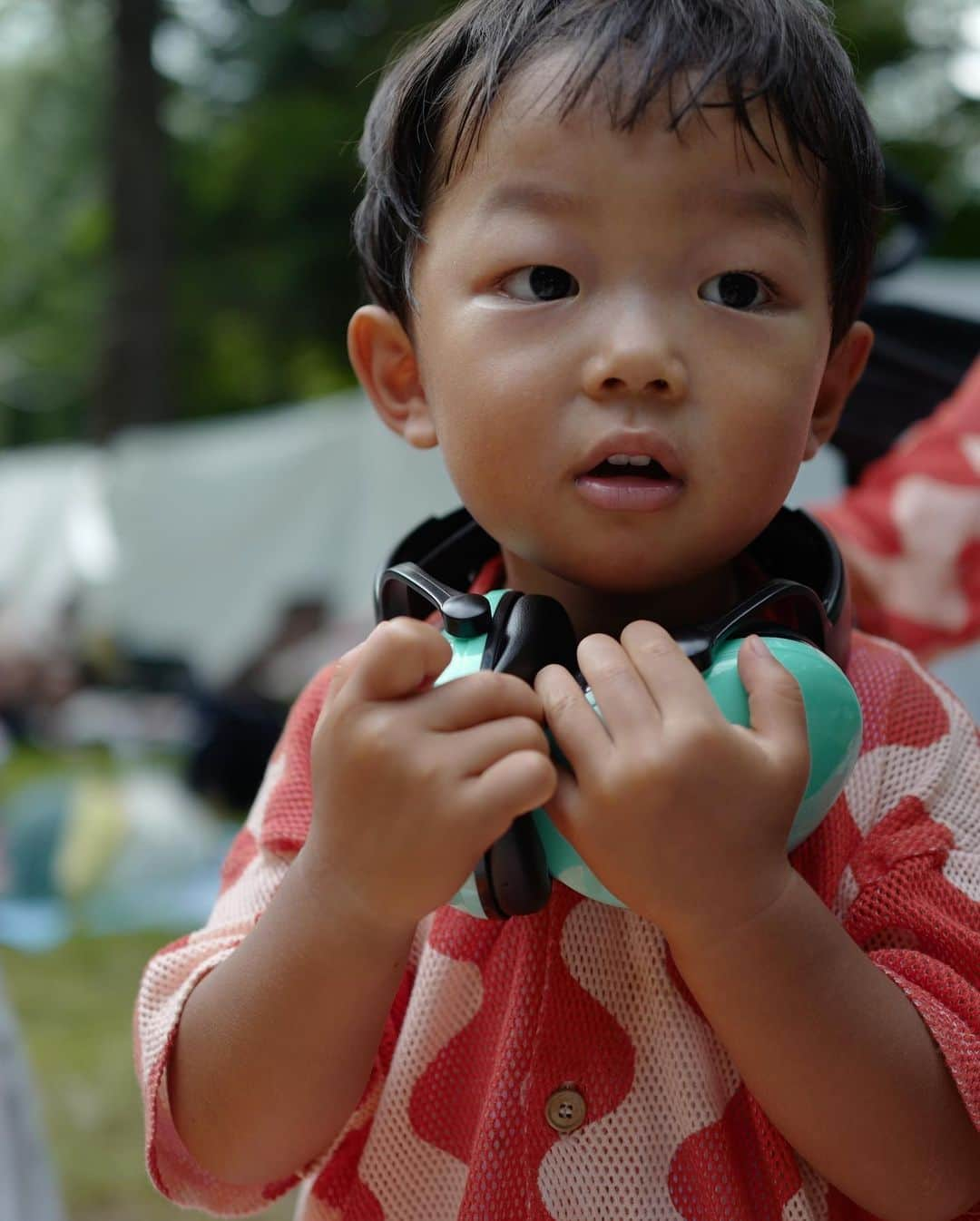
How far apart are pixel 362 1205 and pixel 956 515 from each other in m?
1.04

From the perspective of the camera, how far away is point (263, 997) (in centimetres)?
86

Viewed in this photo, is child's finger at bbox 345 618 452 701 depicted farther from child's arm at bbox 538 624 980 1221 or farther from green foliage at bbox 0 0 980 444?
green foliage at bbox 0 0 980 444

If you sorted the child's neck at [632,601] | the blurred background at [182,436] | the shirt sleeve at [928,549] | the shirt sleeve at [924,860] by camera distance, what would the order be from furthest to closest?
the blurred background at [182,436]
the shirt sleeve at [928,549]
the child's neck at [632,601]
the shirt sleeve at [924,860]

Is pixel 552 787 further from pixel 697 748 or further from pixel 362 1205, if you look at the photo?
pixel 362 1205

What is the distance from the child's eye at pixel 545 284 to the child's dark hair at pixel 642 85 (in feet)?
0.32

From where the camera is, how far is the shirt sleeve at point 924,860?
0.84 meters

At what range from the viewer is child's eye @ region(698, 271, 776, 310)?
88cm

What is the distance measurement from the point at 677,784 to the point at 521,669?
13 cm

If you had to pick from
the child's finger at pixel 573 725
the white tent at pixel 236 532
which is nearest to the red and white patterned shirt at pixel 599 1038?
the child's finger at pixel 573 725

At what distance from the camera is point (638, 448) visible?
2.78ft

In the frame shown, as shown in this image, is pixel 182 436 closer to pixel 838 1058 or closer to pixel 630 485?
pixel 630 485

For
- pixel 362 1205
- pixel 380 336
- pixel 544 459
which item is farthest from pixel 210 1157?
pixel 380 336

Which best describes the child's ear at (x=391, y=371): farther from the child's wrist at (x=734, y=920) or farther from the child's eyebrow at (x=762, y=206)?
the child's wrist at (x=734, y=920)

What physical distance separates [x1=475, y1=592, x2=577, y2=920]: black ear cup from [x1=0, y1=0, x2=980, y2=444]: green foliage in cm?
933
